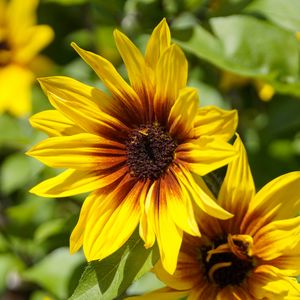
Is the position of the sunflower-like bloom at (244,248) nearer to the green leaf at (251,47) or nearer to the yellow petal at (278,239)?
the yellow petal at (278,239)

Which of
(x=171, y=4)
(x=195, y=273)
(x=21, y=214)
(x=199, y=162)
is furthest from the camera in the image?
(x=21, y=214)

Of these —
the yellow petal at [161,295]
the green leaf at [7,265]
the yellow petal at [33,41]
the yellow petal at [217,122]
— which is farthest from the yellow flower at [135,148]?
the yellow petal at [33,41]

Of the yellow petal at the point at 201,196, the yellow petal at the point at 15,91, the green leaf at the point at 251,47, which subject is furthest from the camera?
the yellow petal at the point at 15,91

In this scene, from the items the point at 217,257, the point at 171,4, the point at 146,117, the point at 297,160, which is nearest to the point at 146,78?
the point at 146,117

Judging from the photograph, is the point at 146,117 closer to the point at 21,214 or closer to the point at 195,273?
the point at 195,273

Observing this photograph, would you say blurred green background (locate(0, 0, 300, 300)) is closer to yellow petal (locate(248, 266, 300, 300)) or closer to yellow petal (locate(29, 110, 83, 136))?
yellow petal (locate(29, 110, 83, 136))
